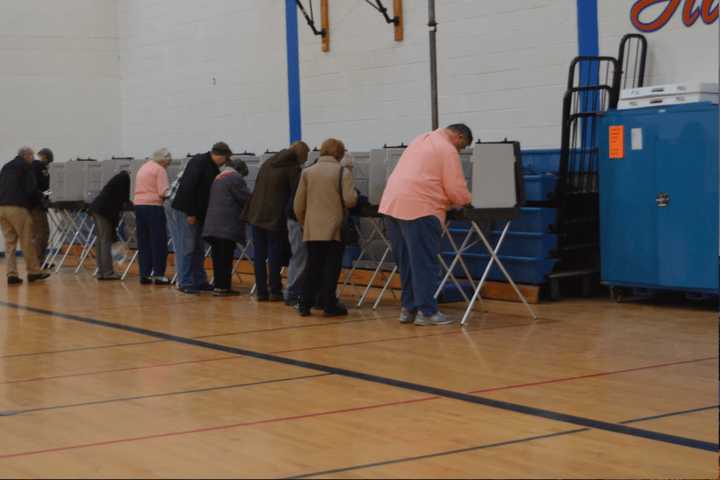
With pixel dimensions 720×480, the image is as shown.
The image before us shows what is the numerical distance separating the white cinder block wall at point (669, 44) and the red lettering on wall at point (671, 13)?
0.09 feet

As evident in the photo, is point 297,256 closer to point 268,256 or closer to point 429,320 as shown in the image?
point 268,256

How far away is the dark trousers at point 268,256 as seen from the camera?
9781 mm

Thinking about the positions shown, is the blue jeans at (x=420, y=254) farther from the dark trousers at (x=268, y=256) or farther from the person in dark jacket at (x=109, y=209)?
the person in dark jacket at (x=109, y=209)

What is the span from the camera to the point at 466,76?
11344 mm

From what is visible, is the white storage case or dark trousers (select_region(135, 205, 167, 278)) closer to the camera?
the white storage case

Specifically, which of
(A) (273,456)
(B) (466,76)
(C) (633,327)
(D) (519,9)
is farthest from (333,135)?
(A) (273,456)

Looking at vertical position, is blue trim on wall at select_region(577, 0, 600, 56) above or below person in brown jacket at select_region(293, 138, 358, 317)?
above

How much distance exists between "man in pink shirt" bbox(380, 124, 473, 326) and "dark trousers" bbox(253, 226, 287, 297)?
174cm

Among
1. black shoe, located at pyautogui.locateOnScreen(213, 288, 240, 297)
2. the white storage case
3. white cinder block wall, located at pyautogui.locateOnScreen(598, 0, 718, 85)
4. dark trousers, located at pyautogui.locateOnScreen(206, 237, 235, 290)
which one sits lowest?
black shoe, located at pyautogui.locateOnScreen(213, 288, 240, 297)

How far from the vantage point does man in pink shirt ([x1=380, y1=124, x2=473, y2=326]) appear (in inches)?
317

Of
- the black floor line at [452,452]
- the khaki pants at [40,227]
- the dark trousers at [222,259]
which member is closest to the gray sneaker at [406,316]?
the dark trousers at [222,259]

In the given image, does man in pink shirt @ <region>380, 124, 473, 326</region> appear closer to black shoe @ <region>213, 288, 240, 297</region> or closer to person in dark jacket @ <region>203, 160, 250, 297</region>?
person in dark jacket @ <region>203, 160, 250, 297</region>

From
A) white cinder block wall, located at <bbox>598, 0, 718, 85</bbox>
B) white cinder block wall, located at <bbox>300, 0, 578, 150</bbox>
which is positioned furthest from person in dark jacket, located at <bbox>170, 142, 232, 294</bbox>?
white cinder block wall, located at <bbox>598, 0, 718, 85</bbox>

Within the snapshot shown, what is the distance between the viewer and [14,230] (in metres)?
12.5
